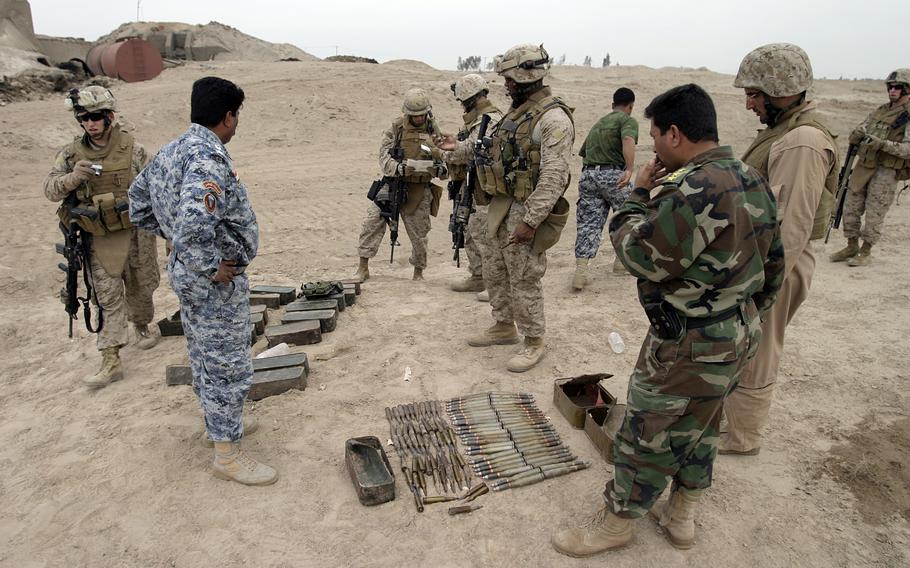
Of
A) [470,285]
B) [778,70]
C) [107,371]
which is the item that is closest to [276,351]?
[107,371]

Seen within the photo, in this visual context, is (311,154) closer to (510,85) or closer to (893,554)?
(510,85)

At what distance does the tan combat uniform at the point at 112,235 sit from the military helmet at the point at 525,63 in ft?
11.1

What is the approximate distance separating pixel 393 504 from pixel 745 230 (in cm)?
259

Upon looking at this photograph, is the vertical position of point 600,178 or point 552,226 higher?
point 600,178

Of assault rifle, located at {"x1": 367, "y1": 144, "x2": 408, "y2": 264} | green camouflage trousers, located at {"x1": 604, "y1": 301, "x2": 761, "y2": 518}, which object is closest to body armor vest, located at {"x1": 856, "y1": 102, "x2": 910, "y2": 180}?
assault rifle, located at {"x1": 367, "y1": 144, "x2": 408, "y2": 264}

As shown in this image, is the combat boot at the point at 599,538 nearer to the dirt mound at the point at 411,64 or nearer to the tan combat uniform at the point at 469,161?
the tan combat uniform at the point at 469,161

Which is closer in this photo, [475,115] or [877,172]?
[475,115]

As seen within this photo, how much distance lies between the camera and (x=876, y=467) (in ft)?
12.9

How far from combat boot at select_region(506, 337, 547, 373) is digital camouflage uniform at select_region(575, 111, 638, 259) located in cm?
258

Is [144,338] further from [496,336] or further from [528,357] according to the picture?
[528,357]

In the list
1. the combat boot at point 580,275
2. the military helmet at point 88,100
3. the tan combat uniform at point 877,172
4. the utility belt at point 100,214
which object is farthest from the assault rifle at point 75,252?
the tan combat uniform at point 877,172

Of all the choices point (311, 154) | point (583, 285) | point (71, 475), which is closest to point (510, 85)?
point (583, 285)

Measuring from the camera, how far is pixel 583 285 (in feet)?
25.0

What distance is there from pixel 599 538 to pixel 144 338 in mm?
5068
